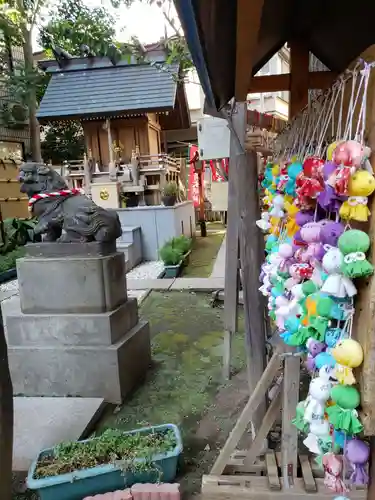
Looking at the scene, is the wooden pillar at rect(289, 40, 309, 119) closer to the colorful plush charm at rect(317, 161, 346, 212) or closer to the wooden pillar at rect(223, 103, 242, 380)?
the wooden pillar at rect(223, 103, 242, 380)

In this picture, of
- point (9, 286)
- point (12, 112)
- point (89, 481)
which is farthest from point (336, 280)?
point (9, 286)

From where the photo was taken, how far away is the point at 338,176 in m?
1.07

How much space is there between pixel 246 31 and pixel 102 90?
1315 cm

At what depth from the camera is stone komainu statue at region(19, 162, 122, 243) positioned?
13.4 feet

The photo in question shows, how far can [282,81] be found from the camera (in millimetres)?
3150

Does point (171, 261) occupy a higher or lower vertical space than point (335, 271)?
lower

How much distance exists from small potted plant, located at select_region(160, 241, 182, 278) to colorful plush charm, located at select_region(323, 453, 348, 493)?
7.97 metres

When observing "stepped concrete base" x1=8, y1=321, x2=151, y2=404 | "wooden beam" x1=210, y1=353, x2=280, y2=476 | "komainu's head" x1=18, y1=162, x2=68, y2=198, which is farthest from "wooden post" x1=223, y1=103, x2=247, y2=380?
"komainu's head" x1=18, y1=162, x2=68, y2=198

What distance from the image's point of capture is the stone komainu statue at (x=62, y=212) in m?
4.07

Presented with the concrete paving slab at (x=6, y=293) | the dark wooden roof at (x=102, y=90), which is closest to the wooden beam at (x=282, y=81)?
the concrete paving slab at (x=6, y=293)

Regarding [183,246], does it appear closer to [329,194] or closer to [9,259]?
[9,259]

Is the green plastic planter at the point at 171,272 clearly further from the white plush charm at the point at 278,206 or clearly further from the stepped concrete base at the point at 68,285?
the white plush charm at the point at 278,206

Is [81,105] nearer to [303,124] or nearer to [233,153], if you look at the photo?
[233,153]

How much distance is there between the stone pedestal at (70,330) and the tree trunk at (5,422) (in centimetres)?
156
